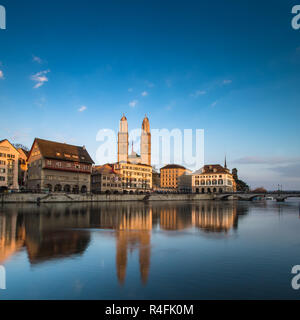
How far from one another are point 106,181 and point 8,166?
35610 mm

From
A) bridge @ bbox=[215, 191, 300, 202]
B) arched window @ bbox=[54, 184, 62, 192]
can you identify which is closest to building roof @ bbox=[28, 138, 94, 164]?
arched window @ bbox=[54, 184, 62, 192]

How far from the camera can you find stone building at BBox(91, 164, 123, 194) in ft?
331

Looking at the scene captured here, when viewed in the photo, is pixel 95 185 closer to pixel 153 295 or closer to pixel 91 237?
pixel 91 237

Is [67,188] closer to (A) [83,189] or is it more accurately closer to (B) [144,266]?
(A) [83,189]

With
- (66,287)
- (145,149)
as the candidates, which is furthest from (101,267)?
(145,149)

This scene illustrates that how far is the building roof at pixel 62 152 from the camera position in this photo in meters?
77.9

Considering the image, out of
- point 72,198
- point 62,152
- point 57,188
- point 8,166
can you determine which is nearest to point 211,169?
point 62,152

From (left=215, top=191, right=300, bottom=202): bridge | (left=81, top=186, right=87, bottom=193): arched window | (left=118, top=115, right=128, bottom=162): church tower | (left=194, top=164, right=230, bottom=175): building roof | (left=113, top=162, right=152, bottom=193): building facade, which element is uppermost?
(left=118, top=115, right=128, bottom=162): church tower

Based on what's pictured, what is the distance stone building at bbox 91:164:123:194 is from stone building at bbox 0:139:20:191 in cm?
2907

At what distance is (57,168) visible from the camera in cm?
7881

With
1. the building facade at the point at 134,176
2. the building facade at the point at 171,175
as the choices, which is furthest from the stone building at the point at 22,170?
the building facade at the point at 171,175

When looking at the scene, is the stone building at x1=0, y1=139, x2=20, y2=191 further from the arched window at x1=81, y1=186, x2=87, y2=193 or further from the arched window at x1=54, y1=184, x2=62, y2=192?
the arched window at x1=81, y1=186, x2=87, y2=193

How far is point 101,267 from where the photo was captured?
44.9 feet
